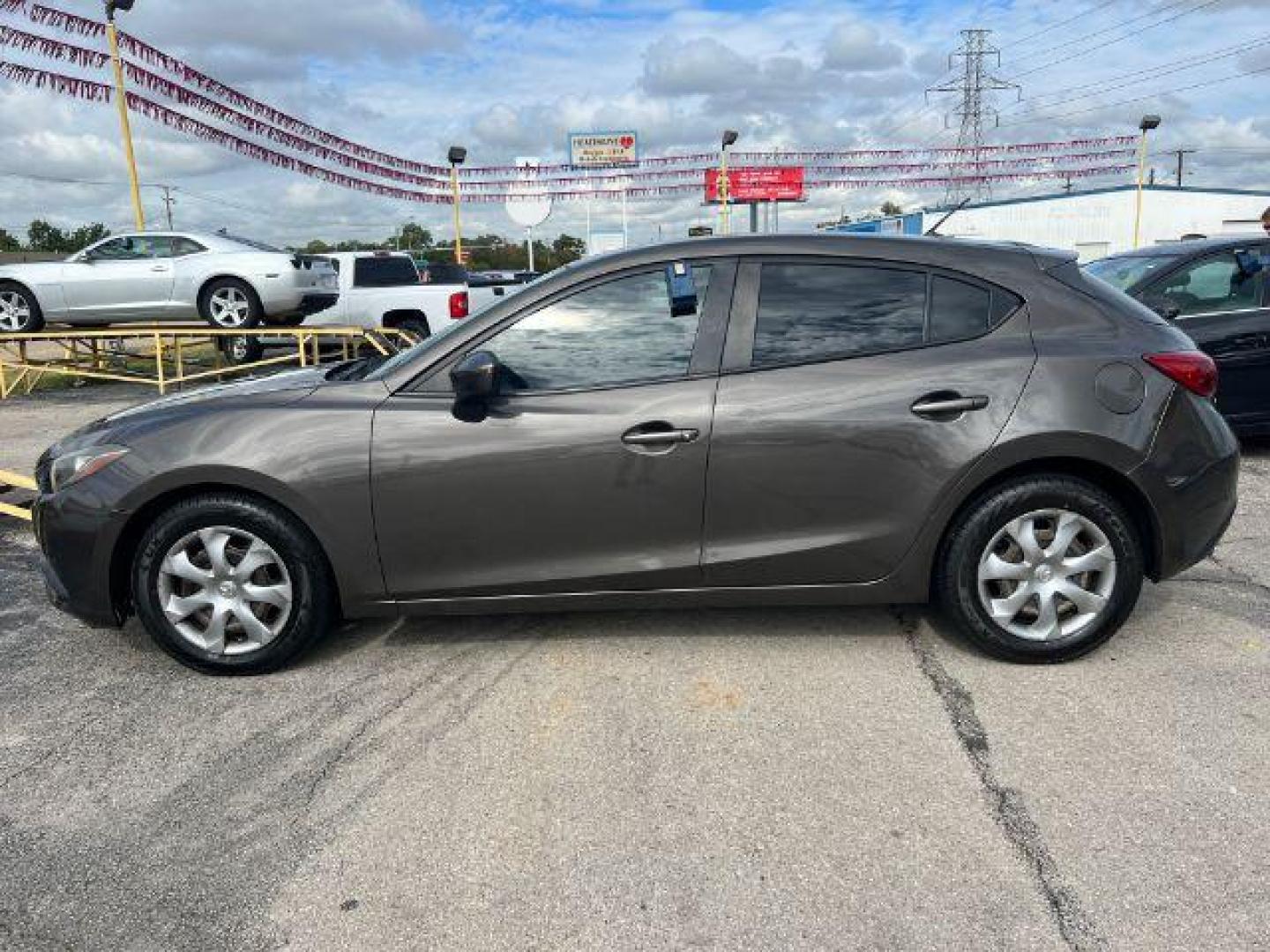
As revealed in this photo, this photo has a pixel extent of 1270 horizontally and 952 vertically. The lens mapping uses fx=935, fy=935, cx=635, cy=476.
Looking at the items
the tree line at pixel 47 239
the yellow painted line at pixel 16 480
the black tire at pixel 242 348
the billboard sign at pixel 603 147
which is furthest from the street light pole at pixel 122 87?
the tree line at pixel 47 239

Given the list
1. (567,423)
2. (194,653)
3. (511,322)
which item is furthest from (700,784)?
(194,653)

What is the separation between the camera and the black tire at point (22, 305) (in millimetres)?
11391

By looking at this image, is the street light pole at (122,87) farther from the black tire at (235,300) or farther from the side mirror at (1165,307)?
the side mirror at (1165,307)

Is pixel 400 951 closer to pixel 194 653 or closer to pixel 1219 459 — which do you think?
pixel 194 653

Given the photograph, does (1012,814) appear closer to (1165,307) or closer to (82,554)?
(82,554)

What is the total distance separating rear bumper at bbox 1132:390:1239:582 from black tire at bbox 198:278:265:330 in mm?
10342

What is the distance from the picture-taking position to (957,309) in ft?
11.7

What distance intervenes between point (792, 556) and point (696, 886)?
1.41 m

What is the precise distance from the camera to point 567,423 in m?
3.41

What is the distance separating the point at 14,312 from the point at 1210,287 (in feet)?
41.9

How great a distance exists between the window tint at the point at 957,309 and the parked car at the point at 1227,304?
368 centimetres

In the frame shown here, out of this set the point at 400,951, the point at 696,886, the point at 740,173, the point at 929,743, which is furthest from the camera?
the point at 740,173

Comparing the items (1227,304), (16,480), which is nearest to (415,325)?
(16,480)

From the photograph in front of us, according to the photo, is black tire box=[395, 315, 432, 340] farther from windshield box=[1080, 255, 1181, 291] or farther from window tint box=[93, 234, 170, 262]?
windshield box=[1080, 255, 1181, 291]
